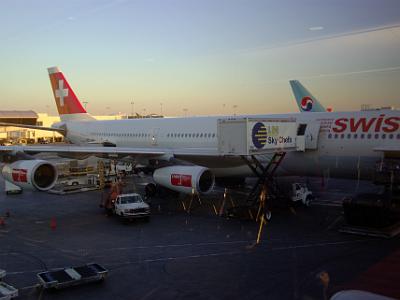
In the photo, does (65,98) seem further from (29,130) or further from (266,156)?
(29,130)

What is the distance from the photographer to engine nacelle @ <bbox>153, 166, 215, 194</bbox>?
1745cm

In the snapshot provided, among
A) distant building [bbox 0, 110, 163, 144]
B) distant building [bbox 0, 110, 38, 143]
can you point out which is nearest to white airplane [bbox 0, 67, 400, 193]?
distant building [bbox 0, 110, 163, 144]

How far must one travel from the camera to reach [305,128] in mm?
19000

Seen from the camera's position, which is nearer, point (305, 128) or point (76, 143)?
point (305, 128)

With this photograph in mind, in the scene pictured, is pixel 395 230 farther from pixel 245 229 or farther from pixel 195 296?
pixel 195 296

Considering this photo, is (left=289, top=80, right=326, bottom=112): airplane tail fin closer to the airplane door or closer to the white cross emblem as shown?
the airplane door

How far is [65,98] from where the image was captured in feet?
111

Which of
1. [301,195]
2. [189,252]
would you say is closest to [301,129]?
[301,195]

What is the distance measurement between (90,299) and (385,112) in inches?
550

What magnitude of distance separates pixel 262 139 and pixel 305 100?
2448 centimetres

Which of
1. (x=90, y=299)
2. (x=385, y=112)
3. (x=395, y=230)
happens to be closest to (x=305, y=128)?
(x=385, y=112)

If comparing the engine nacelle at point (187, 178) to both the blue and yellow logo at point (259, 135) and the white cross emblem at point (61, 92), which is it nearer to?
the blue and yellow logo at point (259, 135)

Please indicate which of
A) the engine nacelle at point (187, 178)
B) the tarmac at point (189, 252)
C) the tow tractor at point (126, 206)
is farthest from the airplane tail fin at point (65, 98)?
the engine nacelle at point (187, 178)

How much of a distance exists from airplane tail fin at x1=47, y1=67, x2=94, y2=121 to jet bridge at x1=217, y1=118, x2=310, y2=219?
783 inches
